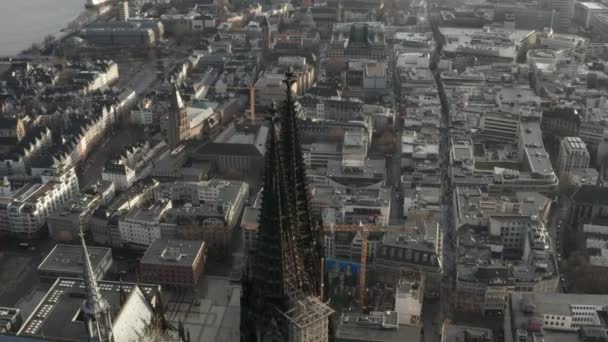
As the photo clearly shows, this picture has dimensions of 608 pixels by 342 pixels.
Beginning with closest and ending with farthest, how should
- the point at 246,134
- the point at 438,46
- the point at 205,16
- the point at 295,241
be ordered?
the point at 295,241 → the point at 246,134 → the point at 438,46 → the point at 205,16

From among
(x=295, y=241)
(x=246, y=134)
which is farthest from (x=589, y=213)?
(x=295, y=241)

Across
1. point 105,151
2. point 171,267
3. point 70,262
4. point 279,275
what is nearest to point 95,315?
point 279,275

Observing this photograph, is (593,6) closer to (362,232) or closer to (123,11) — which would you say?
(123,11)

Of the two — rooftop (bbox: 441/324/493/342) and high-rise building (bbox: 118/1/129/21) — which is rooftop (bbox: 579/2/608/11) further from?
rooftop (bbox: 441/324/493/342)

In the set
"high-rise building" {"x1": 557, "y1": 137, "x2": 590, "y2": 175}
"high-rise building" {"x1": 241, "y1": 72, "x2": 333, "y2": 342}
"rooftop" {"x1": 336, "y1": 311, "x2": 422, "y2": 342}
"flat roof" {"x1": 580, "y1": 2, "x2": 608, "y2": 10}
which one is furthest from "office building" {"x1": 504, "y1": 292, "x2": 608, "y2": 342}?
"flat roof" {"x1": 580, "y1": 2, "x2": 608, "y2": 10}

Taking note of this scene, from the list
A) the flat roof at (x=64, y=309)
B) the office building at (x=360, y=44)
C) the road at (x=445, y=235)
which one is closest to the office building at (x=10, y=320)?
the flat roof at (x=64, y=309)

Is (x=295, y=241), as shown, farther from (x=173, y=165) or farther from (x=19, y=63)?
(x=19, y=63)
